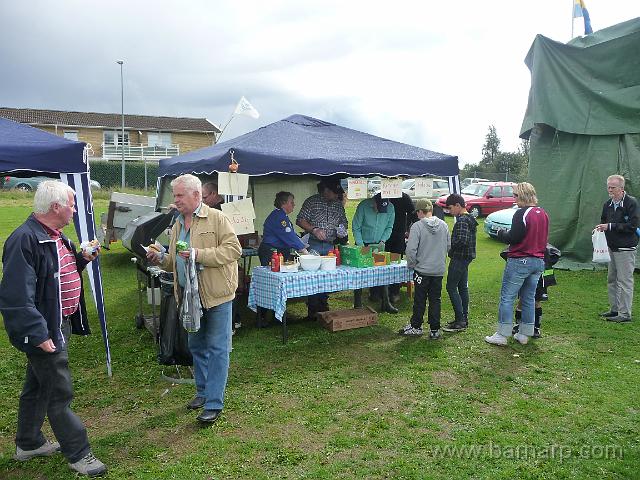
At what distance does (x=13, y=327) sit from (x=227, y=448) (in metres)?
1.49

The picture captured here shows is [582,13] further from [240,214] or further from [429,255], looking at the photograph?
[240,214]

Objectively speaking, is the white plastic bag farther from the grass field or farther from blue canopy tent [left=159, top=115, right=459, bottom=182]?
blue canopy tent [left=159, top=115, right=459, bottom=182]

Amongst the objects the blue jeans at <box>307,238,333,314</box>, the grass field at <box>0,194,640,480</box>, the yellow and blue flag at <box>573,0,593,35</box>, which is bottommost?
the grass field at <box>0,194,640,480</box>

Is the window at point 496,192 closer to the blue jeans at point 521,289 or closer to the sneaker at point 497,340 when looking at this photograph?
the blue jeans at point 521,289

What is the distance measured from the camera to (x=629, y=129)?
9.06m

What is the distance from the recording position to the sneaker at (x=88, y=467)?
3.07 metres

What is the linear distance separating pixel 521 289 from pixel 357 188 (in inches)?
89.9

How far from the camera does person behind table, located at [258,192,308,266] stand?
5820mm

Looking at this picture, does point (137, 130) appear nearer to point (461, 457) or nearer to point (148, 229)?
point (148, 229)

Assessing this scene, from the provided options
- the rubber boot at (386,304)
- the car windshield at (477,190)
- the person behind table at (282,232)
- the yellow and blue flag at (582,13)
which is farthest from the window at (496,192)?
the person behind table at (282,232)

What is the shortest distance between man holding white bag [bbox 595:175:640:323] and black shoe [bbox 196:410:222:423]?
4.78 m

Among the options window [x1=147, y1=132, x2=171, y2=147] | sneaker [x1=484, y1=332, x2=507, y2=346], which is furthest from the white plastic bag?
window [x1=147, y1=132, x2=171, y2=147]

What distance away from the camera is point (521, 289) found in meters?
5.45

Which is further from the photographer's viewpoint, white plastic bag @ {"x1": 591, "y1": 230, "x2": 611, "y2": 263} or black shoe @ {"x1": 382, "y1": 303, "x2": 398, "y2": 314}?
black shoe @ {"x1": 382, "y1": 303, "x2": 398, "y2": 314}
